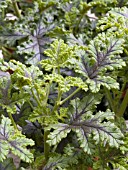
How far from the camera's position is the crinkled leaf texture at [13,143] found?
1.14 metres

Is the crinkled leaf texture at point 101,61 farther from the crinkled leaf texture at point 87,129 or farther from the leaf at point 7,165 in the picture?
the leaf at point 7,165

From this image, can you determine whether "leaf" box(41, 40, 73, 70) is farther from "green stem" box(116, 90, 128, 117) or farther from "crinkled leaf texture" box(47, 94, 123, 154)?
"green stem" box(116, 90, 128, 117)

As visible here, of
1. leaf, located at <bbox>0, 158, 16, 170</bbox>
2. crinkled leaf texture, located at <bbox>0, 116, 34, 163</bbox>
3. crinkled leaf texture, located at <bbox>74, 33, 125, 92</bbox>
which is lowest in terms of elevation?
leaf, located at <bbox>0, 158, 16, 170</bbox>

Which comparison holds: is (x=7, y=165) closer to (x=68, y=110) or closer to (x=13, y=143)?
(x=13, y=143)

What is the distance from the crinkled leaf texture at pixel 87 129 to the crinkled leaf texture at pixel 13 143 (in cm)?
7

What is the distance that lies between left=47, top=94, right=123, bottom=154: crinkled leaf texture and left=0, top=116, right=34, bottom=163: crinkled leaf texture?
75 millimetres

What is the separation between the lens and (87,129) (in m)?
1.24

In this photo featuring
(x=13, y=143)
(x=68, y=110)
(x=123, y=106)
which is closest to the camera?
(x=13, y=143)

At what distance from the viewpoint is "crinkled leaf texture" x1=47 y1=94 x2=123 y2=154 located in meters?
1.21

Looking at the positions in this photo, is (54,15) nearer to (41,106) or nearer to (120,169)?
(41,106)

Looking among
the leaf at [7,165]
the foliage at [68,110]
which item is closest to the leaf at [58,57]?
the foliage at [68,110]

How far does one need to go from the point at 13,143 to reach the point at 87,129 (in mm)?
233

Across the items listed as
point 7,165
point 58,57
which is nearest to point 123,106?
point 58,57

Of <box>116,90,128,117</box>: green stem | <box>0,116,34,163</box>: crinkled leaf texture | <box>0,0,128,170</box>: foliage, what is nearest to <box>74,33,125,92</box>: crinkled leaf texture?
<box>0,0,128,170</box>: foliage
